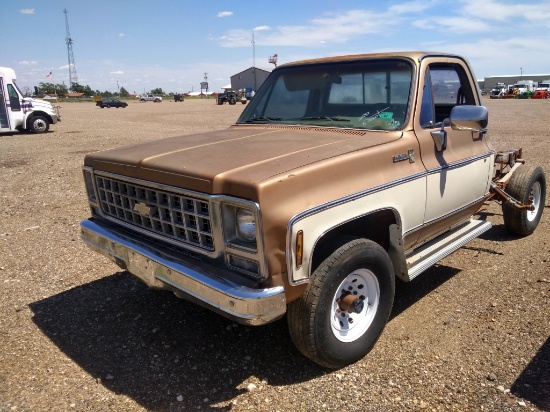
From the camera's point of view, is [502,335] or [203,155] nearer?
[203,155]

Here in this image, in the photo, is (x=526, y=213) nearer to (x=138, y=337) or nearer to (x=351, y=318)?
(x=351, y=318)

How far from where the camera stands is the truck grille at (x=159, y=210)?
273cm

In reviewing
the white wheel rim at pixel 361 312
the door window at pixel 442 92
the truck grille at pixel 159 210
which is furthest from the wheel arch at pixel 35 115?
the white wheel rim at pixel 361 312

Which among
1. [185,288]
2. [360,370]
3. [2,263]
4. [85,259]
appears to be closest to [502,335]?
[360,370]

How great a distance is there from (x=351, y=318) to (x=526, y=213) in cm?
340

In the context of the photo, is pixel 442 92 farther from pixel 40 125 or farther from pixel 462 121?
pixel 40 125

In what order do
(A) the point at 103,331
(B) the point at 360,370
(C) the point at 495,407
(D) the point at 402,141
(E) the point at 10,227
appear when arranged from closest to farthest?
(C) the point at 495,407
(B) the point at 360,370
(D) the point at 402,141
(A) the point at 103,331
(E) the point at 10,227

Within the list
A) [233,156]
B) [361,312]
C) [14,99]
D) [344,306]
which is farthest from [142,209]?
[14,99]

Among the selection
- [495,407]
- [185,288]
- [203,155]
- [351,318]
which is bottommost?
[495,407]

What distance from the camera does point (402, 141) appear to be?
335 centimetres

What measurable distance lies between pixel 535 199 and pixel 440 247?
8.89ft

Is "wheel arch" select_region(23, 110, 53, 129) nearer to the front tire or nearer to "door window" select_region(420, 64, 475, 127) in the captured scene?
"door window" select_region(420, 64, 475, 127)

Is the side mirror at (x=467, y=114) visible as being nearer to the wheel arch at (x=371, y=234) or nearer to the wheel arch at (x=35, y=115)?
the wheel arch at (x=371, y=234)

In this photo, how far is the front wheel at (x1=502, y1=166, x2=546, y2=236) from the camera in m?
5.34
